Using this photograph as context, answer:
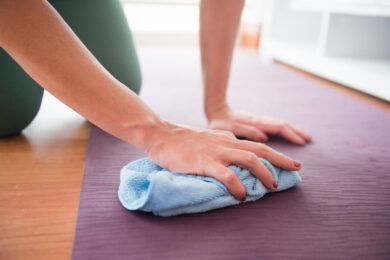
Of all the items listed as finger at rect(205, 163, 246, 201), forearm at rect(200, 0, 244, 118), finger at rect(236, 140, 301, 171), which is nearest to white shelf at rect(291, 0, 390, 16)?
forearm at rect(200, 0, 244, 118)

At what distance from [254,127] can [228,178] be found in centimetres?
35

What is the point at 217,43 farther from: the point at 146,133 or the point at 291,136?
the point at 146,133

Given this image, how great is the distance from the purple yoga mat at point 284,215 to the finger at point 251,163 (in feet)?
0.14

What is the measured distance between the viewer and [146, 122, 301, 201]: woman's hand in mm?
500

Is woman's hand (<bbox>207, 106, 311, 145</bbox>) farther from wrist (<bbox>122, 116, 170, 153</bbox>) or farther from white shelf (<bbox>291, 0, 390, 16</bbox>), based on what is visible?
white shelf (<bbox>291, 0, 390, 16</bbox>)

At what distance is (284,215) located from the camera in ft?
1.65

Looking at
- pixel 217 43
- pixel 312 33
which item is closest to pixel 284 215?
pixel 217 43

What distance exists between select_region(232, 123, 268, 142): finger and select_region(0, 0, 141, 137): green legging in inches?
16.4

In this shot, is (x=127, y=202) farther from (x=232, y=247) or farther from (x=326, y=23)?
(x=326, y=23)

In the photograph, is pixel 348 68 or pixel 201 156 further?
pixel 348 68

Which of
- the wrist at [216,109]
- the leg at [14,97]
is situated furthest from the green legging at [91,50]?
the wrist at [216,109]

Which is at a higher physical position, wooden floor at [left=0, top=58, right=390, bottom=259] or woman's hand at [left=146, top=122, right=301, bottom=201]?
woman's hand at [left=146, top=122, right=301, bottom=201]

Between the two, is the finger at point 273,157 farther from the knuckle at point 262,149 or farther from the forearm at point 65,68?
the forearm at point 65,68

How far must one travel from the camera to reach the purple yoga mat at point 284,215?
16.6 inches
